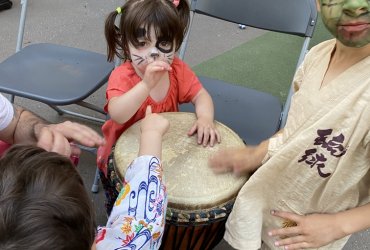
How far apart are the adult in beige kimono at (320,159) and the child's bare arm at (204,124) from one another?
3.9 inches

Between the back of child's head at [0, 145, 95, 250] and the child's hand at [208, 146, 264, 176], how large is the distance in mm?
501

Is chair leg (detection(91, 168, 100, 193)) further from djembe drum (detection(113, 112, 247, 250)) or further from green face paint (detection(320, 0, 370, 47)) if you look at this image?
green face paint (detection(320, 0, 370, 47))

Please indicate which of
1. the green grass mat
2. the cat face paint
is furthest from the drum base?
the green grass mat

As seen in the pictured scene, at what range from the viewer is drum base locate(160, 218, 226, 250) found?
1.13 m

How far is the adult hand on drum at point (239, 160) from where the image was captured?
1129 millimetres

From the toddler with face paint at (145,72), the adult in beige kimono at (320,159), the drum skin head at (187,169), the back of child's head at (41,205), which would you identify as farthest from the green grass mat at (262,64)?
the back of child's head at (41,205)

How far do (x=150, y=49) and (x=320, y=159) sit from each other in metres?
0.64

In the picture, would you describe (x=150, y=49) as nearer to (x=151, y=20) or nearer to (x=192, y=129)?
(x=151, y=20)

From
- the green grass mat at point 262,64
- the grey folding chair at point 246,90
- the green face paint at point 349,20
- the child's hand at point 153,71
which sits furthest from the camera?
the green grass mat at point 262,64

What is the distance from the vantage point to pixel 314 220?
40.6 inches

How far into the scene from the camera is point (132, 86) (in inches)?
54.1

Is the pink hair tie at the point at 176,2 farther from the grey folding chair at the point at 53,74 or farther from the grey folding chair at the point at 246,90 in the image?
the grey folding chair at the point at 53,74

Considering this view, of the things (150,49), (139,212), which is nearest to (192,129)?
(150,49)

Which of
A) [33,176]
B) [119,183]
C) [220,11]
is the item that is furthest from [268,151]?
[220,11]
